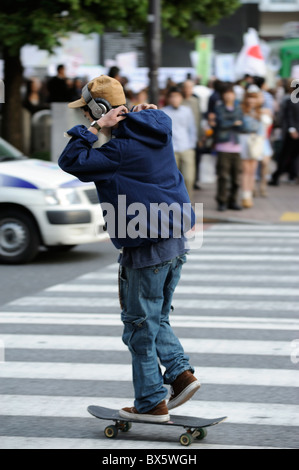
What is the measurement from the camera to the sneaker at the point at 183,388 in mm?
4938

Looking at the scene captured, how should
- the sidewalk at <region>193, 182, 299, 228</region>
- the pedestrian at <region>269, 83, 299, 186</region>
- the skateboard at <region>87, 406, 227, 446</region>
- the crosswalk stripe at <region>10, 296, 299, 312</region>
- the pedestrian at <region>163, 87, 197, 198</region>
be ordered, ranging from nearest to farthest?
1. the skateboard at <region>87, 406, 227, 446</region>
2. the crosswalk stripe at <region>10, 296, 299, 312</region>
3. the pedestrian at <region>163, 87, 197, 198</region>
4. the sidewalk at <region>193, 182, 299, 228</region>
5. the pedestrian at <region>269, 83, 299, 186</region>

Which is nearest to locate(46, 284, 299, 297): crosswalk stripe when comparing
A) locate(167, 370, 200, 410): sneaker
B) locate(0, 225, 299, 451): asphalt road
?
locate(0, 225, 299, 451): asphalt road

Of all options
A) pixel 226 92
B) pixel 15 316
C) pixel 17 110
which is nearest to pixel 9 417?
pixel 15 316

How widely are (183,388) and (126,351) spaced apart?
1893 mm

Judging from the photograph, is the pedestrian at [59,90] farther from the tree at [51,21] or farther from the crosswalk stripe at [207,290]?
the crosswalk stripe at [207,290]

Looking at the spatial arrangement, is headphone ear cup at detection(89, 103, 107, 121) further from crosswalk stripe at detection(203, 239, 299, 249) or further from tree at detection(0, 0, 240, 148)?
tree at detection(0, 0, 240, 148)

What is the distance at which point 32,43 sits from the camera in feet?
53.6

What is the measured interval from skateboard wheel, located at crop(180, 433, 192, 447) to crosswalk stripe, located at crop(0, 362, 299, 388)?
1.27 m

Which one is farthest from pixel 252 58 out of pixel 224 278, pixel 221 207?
pixel 224 278

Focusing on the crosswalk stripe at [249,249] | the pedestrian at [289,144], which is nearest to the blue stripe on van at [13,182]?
the crosswalk stripe at [249,249]

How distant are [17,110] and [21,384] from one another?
12640mm

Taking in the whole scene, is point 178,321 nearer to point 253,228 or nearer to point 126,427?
point 126,427

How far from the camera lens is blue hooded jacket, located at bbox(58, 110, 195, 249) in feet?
15.0

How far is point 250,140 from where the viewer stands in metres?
15.5
